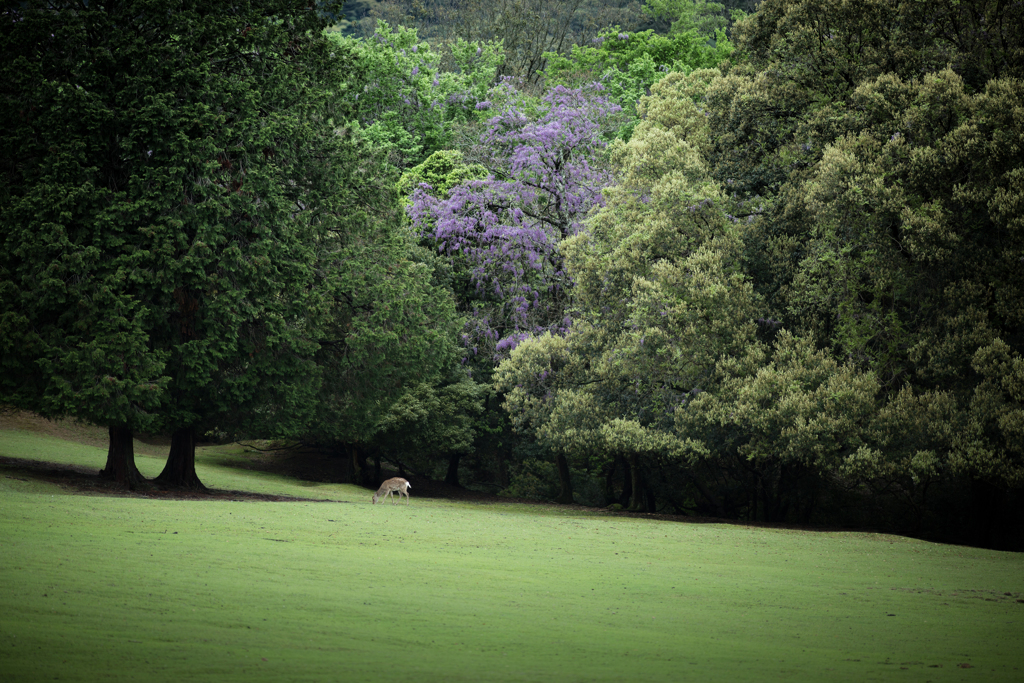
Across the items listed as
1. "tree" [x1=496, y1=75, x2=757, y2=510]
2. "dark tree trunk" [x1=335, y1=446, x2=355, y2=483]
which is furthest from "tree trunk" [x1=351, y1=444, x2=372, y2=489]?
"tree" [x1=496, y1=75, x2=757, y2=510]

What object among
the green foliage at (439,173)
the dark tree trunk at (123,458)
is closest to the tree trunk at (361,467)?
the green foliage at (439,173)

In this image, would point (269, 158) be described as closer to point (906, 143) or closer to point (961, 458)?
point (906, 143)

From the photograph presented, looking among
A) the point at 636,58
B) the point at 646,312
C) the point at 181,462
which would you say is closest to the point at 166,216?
the point at 181,462

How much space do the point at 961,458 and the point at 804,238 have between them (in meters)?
9.05

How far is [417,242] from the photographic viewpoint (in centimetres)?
3959

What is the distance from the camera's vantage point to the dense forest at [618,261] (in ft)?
81.3

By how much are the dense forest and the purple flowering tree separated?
0.34 meters

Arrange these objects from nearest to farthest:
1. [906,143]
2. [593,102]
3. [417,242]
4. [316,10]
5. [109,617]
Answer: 1. [109,617]
2. [906,143]
3. [316,10]
4. [417,242]
5. [593,102]

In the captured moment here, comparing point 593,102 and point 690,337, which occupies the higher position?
point 593,102

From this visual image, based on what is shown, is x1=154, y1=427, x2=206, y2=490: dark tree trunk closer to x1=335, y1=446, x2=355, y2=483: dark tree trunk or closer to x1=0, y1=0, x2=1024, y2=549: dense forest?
x1=0, y1=0, x2=1024, y2=549: dense forest

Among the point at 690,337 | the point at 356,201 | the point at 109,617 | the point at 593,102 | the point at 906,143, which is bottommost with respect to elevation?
the point at 109,617

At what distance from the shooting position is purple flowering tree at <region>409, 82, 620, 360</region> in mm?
38562

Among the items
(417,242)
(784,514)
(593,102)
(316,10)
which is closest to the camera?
(316,10)

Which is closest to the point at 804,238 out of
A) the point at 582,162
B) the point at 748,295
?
the point at 748,295
